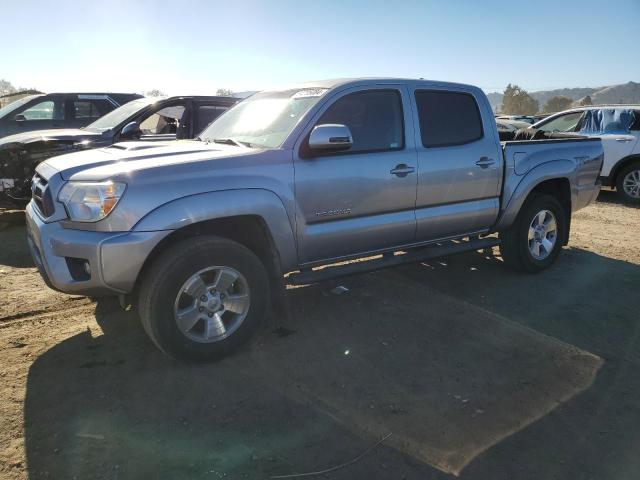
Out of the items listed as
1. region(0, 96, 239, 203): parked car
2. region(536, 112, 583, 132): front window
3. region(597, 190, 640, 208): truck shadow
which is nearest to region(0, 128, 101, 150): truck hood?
region(0, 96, 239, 203): parked car

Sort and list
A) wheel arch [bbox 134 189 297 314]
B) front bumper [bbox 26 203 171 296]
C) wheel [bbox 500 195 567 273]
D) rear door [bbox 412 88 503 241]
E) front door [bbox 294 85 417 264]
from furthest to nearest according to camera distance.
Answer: wheel [bbox 500 195 567 273] < rear door [bbox 412 88 503 241] < front door [bbox 294 85 417 264] < wheel arch [bbox 134 189 297 314] < front bumper [bbox 26 203 171 296]

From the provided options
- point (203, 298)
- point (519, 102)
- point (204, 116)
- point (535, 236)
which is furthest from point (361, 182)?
point (519, 102)

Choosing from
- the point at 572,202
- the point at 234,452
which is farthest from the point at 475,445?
the point at 572,202

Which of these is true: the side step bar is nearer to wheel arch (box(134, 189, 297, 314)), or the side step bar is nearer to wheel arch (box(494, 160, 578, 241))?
wheel arch (box(134, 189, 297, 314))

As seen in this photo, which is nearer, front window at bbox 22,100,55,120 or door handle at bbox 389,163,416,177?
door handle at bbox 389,163,416,177

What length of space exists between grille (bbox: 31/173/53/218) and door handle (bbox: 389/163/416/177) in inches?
98.5

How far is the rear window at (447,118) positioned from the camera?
4.33 metres

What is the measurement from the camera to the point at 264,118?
4.06 meters

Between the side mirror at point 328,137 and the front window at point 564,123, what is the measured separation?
8.16 m

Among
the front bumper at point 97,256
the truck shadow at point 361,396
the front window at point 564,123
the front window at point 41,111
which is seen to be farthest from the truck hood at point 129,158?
the front window at point 564,123

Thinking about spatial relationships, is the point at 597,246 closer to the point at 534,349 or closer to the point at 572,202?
the point at 572,202

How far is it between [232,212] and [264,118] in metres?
1.18

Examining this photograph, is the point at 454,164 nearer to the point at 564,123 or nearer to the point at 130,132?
the point at 130,132

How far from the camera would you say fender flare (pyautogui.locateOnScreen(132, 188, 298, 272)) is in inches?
119
